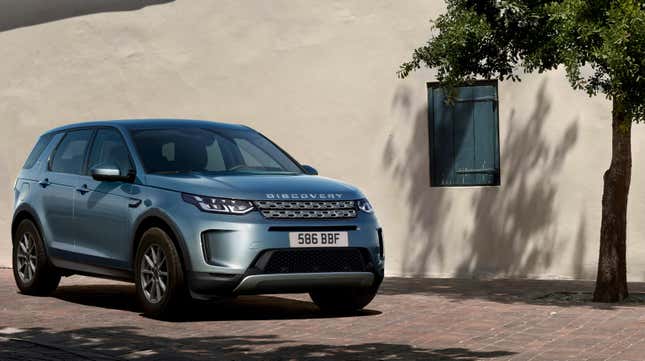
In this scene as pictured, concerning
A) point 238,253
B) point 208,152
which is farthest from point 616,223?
point 238,253

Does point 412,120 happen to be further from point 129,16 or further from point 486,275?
point 129,16

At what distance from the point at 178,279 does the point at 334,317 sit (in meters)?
1.53

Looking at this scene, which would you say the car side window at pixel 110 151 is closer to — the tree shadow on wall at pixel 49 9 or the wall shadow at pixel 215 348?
the wall shadow at pixel 215 348

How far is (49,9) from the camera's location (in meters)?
18.7

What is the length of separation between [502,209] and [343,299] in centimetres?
467

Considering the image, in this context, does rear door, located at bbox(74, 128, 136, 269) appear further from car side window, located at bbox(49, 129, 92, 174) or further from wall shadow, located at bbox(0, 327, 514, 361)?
wall shadow, located at bbox(0, 327, 514, 361)

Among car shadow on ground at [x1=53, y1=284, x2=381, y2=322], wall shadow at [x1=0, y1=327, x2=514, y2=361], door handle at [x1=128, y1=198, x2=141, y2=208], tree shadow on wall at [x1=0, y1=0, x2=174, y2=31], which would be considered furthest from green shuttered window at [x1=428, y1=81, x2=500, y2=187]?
wall shadow at [x1=0, y1=327, x2=514, y2=361]

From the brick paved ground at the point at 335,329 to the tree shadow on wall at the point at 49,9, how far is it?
573 cm

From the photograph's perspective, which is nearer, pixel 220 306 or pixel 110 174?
pixel 110 174

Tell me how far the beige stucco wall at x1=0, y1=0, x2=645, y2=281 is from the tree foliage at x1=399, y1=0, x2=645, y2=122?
2.68 metres

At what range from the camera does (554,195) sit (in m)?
15.6

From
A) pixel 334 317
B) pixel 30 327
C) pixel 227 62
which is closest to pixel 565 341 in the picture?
pixel 334 317

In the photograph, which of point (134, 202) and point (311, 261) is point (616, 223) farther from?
point (134, 202)

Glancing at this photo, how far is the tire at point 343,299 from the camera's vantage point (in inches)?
454
